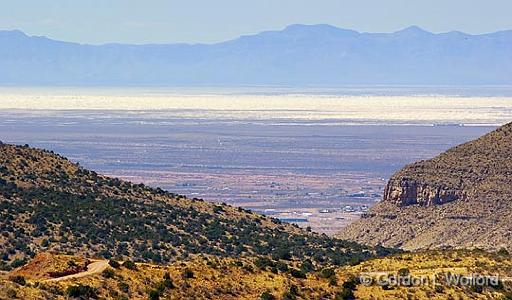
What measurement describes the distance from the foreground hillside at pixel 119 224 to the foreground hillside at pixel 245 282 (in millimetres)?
6698

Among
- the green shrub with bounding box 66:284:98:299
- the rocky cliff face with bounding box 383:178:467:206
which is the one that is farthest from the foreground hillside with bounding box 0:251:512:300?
the rocky cliff face with bounding box 383:178:467:206

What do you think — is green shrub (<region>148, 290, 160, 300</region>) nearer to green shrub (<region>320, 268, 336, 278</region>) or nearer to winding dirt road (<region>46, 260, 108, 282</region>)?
winding dirt road (<region>46, 260, 108, 282</region>)

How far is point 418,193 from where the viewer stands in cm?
7712

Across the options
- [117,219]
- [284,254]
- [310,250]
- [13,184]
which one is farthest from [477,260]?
[13,184]

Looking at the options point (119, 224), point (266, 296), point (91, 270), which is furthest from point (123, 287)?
point (119, 224)

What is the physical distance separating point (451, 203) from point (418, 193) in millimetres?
2723

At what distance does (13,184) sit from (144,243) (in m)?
8.92

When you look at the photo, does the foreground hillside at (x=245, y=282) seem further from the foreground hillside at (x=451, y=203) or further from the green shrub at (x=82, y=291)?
the foreground hillside at (x=451, y=203)

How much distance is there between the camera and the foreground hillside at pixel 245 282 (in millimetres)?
29406

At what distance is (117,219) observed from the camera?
50.7 meters

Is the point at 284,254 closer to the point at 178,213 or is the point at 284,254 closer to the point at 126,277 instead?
the point at 178,213

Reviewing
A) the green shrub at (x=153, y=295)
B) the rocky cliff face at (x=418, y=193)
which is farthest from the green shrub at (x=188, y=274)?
the rocky cliff face at (x=418, y=193)

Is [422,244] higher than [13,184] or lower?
lower

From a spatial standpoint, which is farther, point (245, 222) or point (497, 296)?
point (245, 222)
